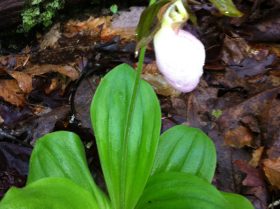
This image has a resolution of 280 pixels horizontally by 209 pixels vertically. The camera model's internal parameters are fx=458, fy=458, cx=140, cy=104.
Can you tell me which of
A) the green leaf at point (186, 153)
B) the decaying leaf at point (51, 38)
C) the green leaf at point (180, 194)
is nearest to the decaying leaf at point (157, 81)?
the green leaf at point (186, 153)

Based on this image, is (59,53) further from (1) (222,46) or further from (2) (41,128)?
(1) (222,46)

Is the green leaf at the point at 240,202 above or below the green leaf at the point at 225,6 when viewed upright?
below

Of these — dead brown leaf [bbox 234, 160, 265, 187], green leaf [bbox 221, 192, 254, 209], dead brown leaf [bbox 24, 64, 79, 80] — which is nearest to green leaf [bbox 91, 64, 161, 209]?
green leaf [bbox 221, 192, 254, 209]

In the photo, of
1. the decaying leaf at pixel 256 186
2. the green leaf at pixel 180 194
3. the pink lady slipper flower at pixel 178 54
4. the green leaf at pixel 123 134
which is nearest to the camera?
the pink lady slipper flower at pixel 178 54

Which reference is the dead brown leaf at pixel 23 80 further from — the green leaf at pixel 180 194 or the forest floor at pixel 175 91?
the green leaf at pixel 180 194

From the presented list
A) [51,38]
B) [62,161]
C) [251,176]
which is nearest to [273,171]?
[251,176]

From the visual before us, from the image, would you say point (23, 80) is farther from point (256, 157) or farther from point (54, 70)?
point (256, 157)

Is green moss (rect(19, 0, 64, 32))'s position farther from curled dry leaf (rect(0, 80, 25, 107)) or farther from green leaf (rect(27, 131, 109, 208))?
green leaf (rect(27, 131, 109, 208))
